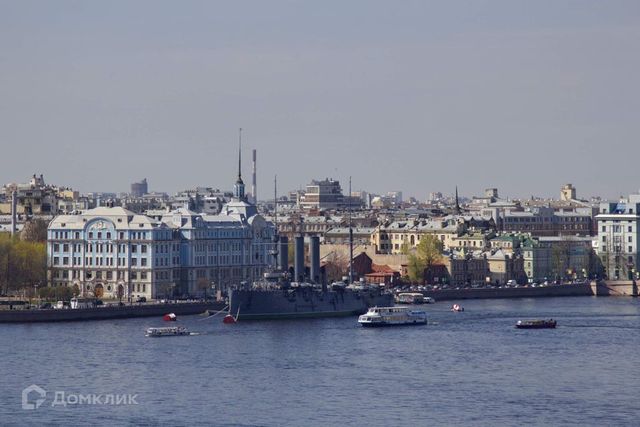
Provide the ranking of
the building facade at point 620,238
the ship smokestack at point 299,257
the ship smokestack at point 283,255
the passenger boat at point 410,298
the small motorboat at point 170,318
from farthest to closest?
the building facade at point 620,238, the passenger boat at point 410,298, the ship smokestack at point 299,257, the ship smokestack at point 283,255, the small motorboat at point 170,318

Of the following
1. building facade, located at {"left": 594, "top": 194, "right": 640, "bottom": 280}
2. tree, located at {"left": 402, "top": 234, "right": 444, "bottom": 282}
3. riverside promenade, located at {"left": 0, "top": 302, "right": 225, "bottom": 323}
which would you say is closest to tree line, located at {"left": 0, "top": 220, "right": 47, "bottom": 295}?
riverside promenade, located at {"left": 0, "top": 302, "right": 225, "bottom": 323}

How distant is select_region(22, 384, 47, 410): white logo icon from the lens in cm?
3772

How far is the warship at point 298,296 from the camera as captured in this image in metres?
59.7

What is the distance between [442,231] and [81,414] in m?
53.0

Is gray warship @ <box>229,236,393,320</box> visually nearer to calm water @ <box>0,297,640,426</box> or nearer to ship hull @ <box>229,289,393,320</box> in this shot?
ship hull @ <box>229,289,393,320</box>

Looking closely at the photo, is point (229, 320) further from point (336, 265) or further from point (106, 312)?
point (336, 265)

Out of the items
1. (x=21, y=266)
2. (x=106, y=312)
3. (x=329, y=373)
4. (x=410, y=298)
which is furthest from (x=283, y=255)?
(x=329, y=373)

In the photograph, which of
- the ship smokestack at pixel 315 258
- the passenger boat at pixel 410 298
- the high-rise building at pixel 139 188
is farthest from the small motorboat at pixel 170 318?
the high-rise building at pixel 139 188

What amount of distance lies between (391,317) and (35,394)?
20163 millimetres

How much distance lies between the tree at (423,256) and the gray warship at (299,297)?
40.5 feet

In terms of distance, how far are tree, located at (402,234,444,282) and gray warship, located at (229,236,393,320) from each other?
12332 mm

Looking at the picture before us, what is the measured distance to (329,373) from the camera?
43500 mm

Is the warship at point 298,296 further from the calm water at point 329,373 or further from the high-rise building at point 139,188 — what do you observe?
the high-rise building at point 139,188

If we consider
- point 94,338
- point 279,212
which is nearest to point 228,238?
point 94,338
